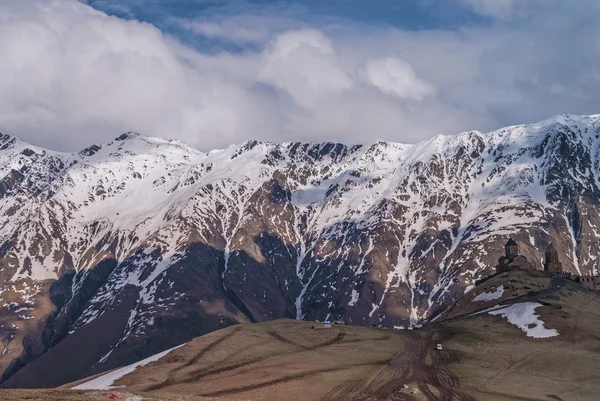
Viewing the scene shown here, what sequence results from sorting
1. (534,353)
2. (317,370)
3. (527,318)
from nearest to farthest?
(317,370) < (534,353) < (527,318)

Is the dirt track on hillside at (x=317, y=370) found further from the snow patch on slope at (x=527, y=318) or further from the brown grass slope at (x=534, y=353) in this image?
the snow patch on slope at (x=527, y=318)

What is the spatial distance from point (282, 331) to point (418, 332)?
3652 centimetres

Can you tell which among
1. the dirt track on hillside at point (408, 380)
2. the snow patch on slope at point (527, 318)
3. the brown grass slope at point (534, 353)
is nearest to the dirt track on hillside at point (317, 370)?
the dirt track on hillside at point (408, 380)

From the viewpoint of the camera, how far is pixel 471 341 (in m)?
154

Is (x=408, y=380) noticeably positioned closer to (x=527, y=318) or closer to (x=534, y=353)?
(x=534, y=353)

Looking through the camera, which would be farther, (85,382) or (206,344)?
(206,344)

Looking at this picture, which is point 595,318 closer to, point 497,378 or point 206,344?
point 497,378

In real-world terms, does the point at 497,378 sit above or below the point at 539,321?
below

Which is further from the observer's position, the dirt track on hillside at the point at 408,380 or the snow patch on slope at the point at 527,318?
the snow patch on slope at the point at 527,318

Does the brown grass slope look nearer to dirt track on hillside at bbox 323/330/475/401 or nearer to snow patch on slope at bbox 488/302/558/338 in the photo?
snow patch on slope at bbox 488/302/558/338

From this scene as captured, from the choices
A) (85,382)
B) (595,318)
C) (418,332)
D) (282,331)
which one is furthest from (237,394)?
(595,318)

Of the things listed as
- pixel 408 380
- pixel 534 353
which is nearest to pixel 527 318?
pixel 534 353

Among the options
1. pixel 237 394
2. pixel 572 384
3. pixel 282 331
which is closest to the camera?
pixel 237 394

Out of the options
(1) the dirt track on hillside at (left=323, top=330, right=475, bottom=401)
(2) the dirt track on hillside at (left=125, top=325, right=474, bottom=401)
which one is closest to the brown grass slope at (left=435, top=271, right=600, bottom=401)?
(1) the dirt track on hillside at (left=323, top=330, right=475, bottom=401)
